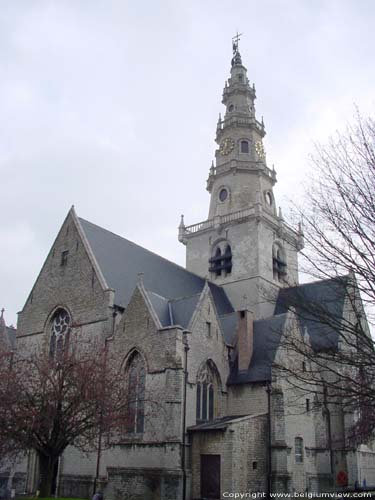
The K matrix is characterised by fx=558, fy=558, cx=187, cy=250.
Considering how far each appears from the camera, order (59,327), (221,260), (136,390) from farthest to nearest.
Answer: (221,260) → (59,327) → (136,390)

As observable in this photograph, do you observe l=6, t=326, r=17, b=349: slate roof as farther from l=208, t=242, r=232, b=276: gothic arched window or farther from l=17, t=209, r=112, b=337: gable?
l=208, t=242, r=232, b=276: gothic arched window

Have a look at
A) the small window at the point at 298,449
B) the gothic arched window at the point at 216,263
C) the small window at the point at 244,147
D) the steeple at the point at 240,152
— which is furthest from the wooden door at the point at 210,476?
the small window at the point at 244,147

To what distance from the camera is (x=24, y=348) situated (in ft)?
101

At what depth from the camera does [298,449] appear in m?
26.1

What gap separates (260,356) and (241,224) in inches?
610

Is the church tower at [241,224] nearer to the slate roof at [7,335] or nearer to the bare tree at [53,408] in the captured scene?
the slate roof at [7,335]

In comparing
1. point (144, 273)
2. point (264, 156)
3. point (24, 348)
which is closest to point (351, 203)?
point (144, 273)

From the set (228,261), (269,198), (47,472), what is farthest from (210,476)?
(269,198)

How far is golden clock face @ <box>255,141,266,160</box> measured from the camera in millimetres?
44731

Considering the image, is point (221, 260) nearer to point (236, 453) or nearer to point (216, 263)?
point (216, 263)

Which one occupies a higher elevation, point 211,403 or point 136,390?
point 136,390

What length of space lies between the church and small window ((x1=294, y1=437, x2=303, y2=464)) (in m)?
0.07

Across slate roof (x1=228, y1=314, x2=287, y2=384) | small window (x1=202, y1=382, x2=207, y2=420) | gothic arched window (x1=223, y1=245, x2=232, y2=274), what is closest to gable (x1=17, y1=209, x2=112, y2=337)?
small window (x1=202, y1=382, x2=207, y2=420)

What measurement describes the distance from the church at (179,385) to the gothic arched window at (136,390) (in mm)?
68
